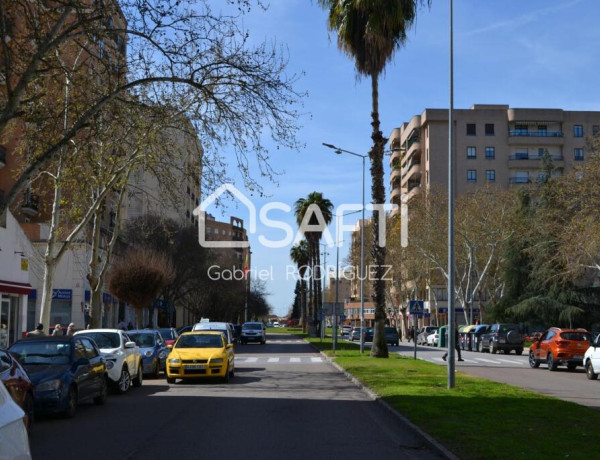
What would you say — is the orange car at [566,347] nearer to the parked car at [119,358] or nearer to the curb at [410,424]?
the curb at [410,424]

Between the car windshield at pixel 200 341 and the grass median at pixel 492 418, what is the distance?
4.61 metres

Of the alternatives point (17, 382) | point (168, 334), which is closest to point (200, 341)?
point (168, 334)

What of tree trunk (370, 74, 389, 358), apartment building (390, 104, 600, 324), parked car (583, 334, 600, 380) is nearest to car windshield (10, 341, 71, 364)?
parked car (583, 334, 600, 380)

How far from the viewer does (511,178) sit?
90.6 metres

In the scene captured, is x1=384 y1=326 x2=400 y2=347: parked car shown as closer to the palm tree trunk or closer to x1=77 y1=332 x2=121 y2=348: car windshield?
the palm tree trunk

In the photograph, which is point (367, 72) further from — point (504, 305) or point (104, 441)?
point (504, 305)

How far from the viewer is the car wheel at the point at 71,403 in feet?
45.1

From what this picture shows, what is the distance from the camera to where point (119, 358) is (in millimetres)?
18938

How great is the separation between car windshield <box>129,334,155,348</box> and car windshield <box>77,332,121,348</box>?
14.3ft

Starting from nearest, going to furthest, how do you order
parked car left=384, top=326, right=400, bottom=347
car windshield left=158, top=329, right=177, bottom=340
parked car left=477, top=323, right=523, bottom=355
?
car windshield left=158, top=329, right=177, bottom=340 < parked car left=477, top=323, right=523, bottom=355 < parked car left=384, top=326, right=400, bottom=347

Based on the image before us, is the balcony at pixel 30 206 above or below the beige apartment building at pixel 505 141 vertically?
below

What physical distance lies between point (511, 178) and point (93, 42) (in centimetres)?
7981

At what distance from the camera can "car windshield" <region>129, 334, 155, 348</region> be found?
82.0 feet

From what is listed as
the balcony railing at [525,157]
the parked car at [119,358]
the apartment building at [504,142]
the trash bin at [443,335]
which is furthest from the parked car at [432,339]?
the parked car at [119,358]
